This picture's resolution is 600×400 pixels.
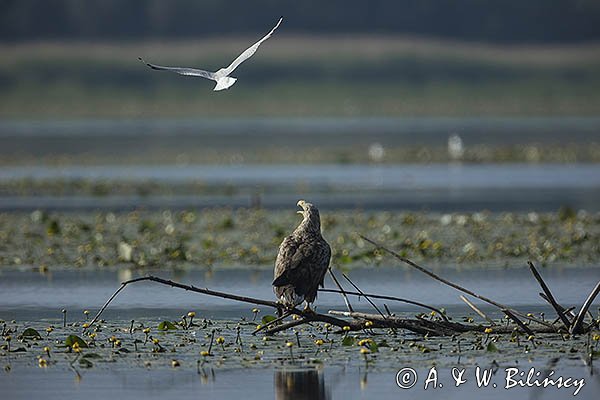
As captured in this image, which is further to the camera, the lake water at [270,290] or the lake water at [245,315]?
the lake water at [270,290]

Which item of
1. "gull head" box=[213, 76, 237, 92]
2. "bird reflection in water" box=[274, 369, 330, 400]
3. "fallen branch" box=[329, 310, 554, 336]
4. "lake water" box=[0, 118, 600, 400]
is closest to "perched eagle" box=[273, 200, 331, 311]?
"fallen branch" box=[329, 310, 554, 336]

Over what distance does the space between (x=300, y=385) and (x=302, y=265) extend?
236cm

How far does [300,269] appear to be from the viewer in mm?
12961

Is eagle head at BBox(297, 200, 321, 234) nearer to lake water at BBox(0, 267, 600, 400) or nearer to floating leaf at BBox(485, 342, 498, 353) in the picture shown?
lake water at BBox(0, 267, 600, 400)

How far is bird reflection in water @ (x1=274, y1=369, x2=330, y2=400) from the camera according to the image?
10438 millimetres

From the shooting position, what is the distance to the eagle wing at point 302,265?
1291cm

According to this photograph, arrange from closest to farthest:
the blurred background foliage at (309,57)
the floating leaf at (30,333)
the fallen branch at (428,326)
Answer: the fallen branch at (428,326)
the floating leaf at (30,333)
the blurred background foliage at (309,57)

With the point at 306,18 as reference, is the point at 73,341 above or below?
below

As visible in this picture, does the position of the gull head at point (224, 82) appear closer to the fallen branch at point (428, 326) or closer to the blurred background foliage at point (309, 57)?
the fallen branch at point (428, 326)

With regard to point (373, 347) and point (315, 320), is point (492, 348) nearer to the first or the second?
point (373, 347)

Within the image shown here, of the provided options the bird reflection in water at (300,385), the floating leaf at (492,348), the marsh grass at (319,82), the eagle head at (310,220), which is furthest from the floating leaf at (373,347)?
the marsh grass at (319,82)

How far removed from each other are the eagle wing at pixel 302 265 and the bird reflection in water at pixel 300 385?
5.59ft

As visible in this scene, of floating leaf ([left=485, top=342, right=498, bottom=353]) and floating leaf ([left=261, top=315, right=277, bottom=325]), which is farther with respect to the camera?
floating leaf ([left=261, top=315, right=277, bottom=325])

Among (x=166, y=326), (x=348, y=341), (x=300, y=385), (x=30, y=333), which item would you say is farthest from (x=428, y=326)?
(x=30, y=333)
